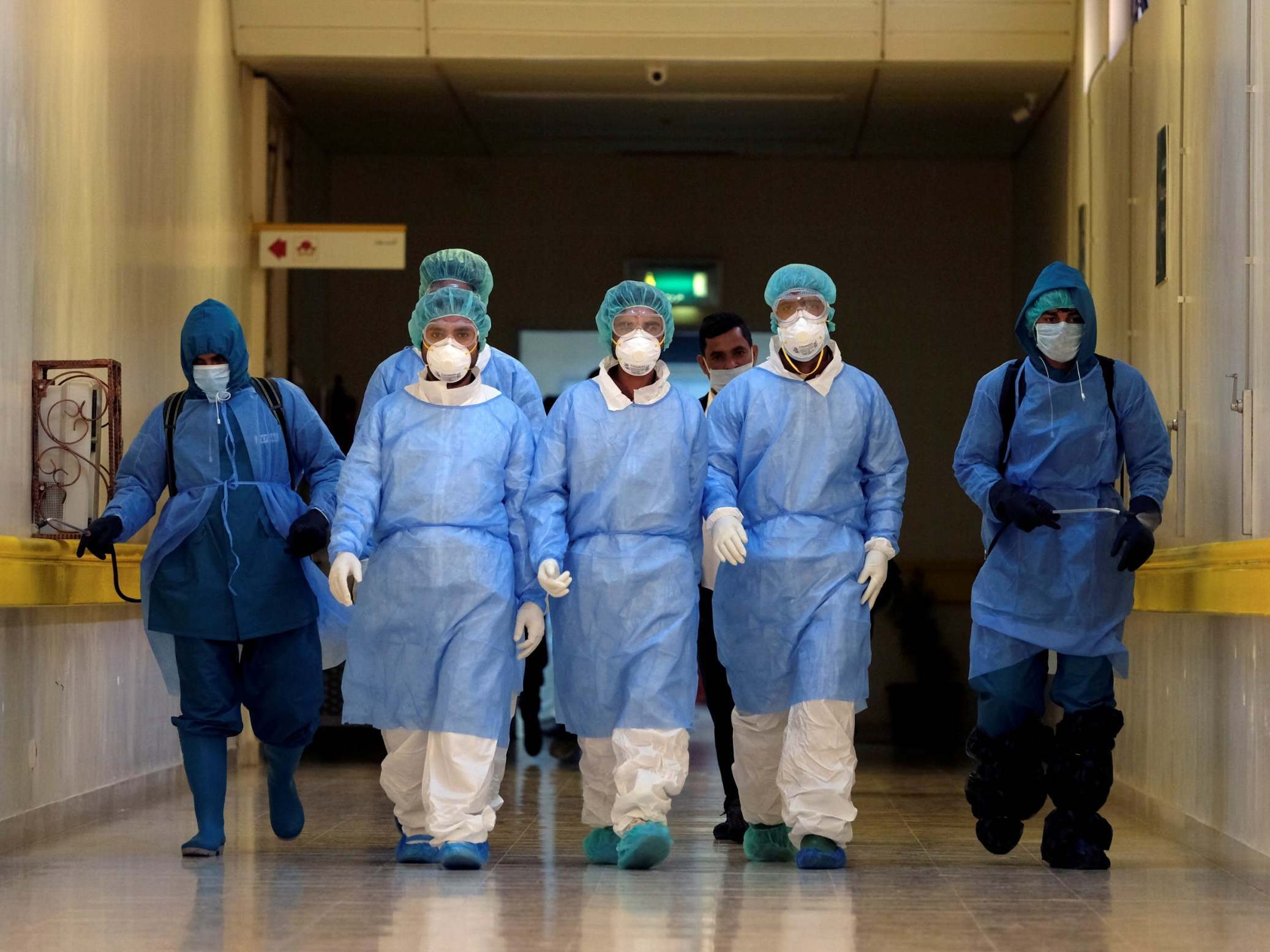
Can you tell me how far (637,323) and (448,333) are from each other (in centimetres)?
52

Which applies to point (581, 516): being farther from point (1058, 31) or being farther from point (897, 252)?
point (897, 252)

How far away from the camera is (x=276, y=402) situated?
499 centimetres

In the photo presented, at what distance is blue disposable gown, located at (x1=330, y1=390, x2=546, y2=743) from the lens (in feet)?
14.9

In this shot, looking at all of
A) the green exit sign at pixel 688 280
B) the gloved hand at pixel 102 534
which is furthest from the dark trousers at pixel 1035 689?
the green exit sign at pixel 688 280

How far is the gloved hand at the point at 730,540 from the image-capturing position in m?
4.45

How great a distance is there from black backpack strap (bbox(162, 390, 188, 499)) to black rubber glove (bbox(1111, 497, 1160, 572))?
2.61 meters

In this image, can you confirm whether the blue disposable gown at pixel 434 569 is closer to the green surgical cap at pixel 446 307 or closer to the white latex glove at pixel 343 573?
the white latex glove at pixel 343 573

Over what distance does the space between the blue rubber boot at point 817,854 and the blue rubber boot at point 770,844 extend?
19 centimetres

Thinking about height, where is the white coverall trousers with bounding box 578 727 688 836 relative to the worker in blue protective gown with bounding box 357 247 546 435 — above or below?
below

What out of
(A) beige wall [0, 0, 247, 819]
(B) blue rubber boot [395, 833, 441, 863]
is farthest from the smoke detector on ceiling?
(B) blue rubber boot [395, 833, 441, 863]

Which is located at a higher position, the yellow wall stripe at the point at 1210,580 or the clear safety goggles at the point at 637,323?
the clear safety goggles at the point at 637,323

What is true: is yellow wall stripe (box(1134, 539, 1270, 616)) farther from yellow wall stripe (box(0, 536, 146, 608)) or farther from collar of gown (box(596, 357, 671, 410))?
yellow wall stripe (box(0, 536, 146, 608))

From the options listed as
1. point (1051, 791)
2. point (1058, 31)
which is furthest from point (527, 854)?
point (1058, 31)

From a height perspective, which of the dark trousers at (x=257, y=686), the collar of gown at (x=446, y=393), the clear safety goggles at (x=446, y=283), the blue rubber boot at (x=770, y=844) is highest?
the clear safety goggles at (x=446, y=283)
